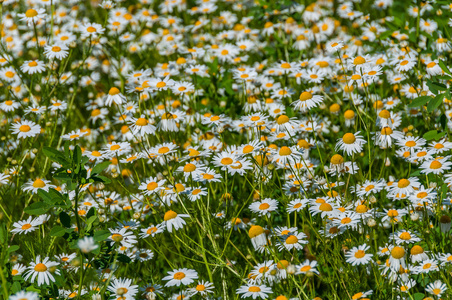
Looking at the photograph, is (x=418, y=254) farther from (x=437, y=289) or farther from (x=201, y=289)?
(x=201, y=289)

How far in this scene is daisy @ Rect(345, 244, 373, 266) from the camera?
266cm

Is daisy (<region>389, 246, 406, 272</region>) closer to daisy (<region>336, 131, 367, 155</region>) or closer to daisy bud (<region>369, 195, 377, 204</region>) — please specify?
daisy bud (<region>369, 195, 377, 204</region>)

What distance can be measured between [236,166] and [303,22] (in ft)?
10.9

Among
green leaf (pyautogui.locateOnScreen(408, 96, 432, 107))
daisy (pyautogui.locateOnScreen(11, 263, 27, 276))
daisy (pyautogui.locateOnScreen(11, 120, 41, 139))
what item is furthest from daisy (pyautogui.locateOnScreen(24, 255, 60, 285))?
green leaf (pyautogui.locateOnScreen(408, 96, 432, 107))

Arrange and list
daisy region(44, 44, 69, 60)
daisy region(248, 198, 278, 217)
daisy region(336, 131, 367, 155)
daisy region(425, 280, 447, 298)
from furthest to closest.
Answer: daisy region(44, 44, 69, 60) < daisy region(336, 131, 367, 155) < daisy region(248, 198, 278, 217) < daisy region(425, 280, 447, 298)

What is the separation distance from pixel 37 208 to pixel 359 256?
1.61 m

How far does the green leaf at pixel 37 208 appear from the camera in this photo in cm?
265

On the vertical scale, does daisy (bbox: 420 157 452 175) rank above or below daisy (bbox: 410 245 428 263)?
above

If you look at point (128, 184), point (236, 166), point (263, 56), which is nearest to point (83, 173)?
point (236, 166)

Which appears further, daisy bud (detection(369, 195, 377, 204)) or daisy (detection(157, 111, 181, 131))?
daisy (detection(157, 111, 181, 131))

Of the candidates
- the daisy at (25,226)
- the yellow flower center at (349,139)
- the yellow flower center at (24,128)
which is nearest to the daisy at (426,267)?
the yellow flower center at (349,139)

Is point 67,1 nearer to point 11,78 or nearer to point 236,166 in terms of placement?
point 11,78

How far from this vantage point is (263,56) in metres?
5.91

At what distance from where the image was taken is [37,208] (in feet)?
8.89
